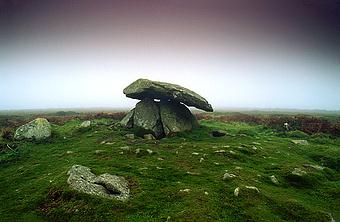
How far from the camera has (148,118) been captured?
34.5 meters

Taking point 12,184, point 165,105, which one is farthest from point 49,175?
point 165,105

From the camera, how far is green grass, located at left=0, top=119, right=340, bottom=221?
49.5ft

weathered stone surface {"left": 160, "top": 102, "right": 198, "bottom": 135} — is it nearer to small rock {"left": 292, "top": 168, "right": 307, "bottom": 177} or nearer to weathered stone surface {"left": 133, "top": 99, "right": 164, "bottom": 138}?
weathered stone surface {"left": 133, "top": 99, "right": 164, "bottom": 138}

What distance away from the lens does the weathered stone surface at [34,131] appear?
31203 mm

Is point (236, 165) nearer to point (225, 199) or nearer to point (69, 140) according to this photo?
point (225, 199)

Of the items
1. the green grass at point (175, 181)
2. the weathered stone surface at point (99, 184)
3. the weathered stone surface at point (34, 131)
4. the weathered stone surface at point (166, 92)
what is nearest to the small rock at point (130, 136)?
the green grass at point (175, 181)

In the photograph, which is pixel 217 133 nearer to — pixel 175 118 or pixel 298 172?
pixel 175 118

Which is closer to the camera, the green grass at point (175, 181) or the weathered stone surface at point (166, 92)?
the green grass at point (175, 181)

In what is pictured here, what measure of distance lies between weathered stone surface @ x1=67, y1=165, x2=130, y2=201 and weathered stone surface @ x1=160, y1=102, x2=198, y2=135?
1476cm

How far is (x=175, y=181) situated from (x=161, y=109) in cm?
1763

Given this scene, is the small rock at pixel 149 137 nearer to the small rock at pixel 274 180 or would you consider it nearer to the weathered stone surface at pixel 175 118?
the weathered stone surface at pixel 175 118

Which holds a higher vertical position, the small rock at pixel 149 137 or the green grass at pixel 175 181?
the small rock at pixel 149 137

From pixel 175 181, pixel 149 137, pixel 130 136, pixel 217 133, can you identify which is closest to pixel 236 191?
pixel 175 181

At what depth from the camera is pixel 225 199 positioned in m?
16.1
